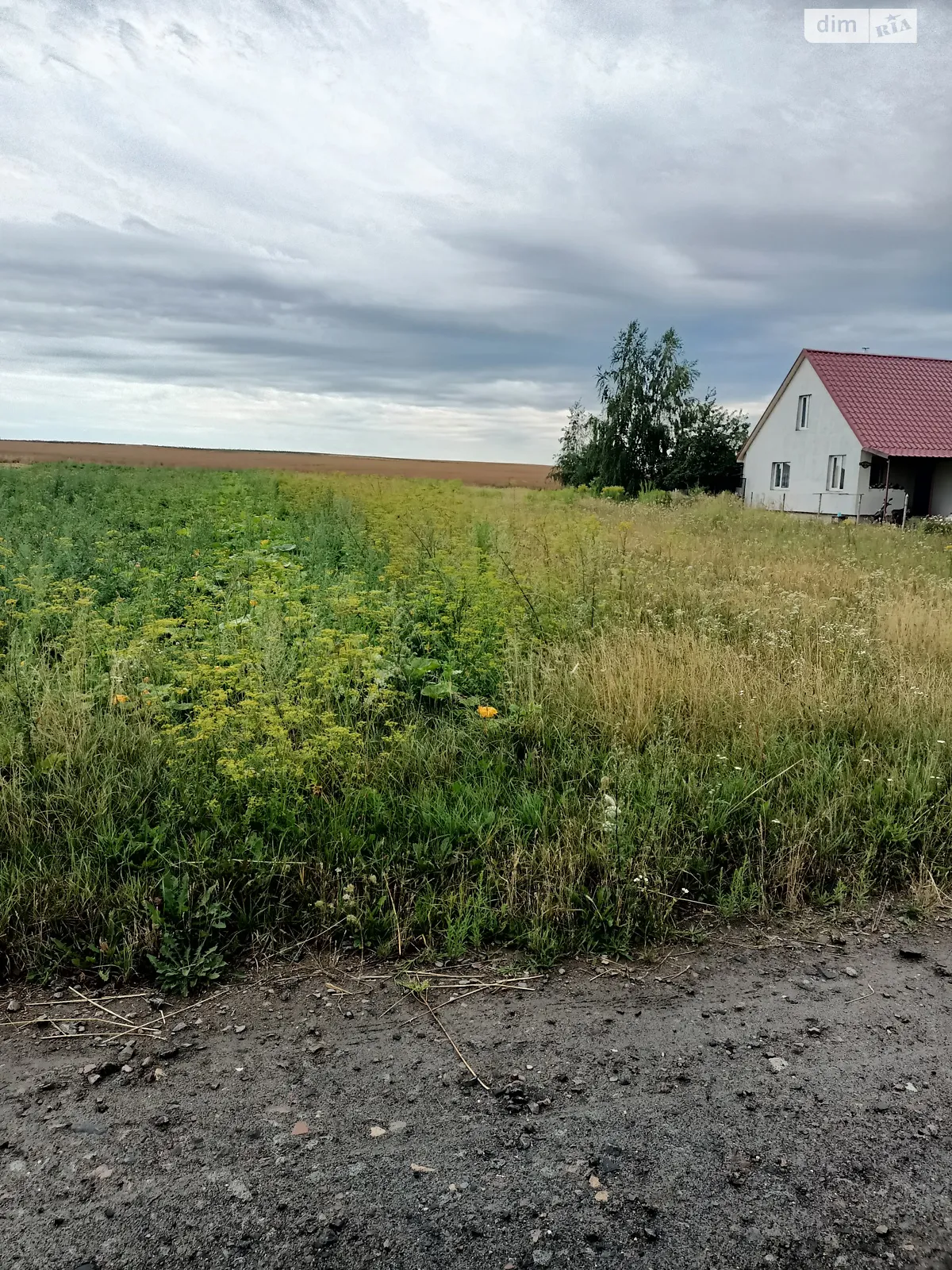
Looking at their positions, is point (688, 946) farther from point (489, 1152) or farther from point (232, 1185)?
point (232, 1185)

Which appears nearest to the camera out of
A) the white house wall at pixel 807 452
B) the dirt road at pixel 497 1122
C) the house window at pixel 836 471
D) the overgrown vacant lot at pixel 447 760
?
the dirt road at pixel 497 1122

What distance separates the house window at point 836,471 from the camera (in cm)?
3016

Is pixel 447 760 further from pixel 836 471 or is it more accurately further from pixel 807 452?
pixel 807 452

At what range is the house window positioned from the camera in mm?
30156

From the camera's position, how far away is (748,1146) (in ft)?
7.01

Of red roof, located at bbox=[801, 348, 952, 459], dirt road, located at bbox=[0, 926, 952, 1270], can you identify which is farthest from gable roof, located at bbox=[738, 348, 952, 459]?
dirt road, located at bbox=[0, 926, 952, 1270]

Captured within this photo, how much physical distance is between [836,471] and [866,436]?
79.0 inches

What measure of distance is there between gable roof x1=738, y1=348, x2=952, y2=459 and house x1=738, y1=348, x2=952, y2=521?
0.03m

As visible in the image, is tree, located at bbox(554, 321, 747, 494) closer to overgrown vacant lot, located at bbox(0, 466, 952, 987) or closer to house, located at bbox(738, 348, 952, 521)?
house, located at bbox(738, 348, 952, 521)

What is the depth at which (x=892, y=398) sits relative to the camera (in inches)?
1209

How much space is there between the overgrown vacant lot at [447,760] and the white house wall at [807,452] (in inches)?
941

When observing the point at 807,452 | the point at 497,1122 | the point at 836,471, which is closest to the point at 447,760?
the point at 497,1122

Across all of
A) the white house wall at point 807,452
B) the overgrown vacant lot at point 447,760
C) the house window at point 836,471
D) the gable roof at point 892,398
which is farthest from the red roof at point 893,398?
the overgrown vacant lot at point 447,760

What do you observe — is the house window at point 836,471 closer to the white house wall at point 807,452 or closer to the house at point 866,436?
the house at point 866,436
